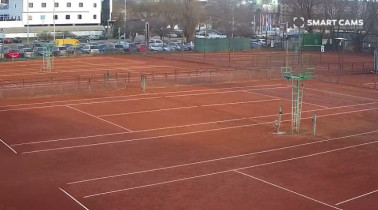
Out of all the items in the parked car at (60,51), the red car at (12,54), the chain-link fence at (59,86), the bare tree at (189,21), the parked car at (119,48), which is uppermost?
the bare tree at (189,21)

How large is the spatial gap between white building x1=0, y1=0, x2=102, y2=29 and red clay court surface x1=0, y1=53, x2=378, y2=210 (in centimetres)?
6352

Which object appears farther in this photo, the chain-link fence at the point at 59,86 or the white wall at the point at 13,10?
the white wall at the point at 13,10

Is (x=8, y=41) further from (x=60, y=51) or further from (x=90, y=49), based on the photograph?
(x=90, y=49)

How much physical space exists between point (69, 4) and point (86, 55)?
3792 centimetres

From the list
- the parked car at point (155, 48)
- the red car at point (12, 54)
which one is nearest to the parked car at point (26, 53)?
the red car at point (12, 54)

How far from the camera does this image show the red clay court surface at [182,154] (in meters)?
15.8

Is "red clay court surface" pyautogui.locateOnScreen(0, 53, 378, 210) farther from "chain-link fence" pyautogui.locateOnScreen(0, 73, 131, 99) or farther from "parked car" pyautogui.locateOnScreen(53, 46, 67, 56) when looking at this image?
"parked car" pyautogui.locateOnScreen(53, 46, 67, 56)

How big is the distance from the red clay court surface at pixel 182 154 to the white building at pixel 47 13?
208ft

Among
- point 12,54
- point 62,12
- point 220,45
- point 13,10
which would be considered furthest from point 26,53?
point 62,12

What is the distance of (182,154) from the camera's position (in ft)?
68.7

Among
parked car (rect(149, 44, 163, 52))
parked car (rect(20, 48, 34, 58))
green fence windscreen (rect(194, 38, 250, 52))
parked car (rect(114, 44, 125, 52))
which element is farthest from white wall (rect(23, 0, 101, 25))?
green fence windscreen (rect(194, 38, 250, 52))

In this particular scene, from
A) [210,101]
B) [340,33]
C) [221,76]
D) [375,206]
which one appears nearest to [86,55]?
[221,76]

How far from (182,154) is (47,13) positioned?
80507mm

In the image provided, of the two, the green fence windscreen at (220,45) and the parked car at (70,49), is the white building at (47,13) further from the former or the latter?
the green fence windscreen at (220,45)
